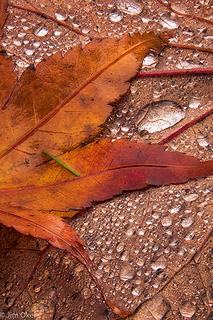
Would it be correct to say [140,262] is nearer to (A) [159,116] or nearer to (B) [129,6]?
(A) [159,116]

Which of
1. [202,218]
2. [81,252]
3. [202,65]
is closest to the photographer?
[81,252]

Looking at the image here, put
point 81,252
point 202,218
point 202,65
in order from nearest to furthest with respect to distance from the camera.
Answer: point 81,252
point 202,218
point 202,65

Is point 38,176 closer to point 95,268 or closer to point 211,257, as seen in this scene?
point 95,268

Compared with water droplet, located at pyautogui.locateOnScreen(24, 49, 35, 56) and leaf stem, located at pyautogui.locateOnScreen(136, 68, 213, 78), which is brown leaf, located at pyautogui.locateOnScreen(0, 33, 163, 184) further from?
water droplet, located at pyautogui.locateOnScreen(24, 49, 35, 56)

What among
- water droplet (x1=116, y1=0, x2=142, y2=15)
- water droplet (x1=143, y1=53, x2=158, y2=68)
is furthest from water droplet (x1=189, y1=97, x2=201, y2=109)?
water droplet (x1=116, y1=0, x2=142, y2=15)

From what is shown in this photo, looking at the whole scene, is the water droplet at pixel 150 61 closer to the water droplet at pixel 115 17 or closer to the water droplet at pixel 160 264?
the water droplet at pixel 115 17

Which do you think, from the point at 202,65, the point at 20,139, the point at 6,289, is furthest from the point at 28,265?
the point at 202,65

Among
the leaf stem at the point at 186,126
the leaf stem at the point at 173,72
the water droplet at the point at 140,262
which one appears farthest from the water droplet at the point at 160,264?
the leaf stem at the point at 173,72
